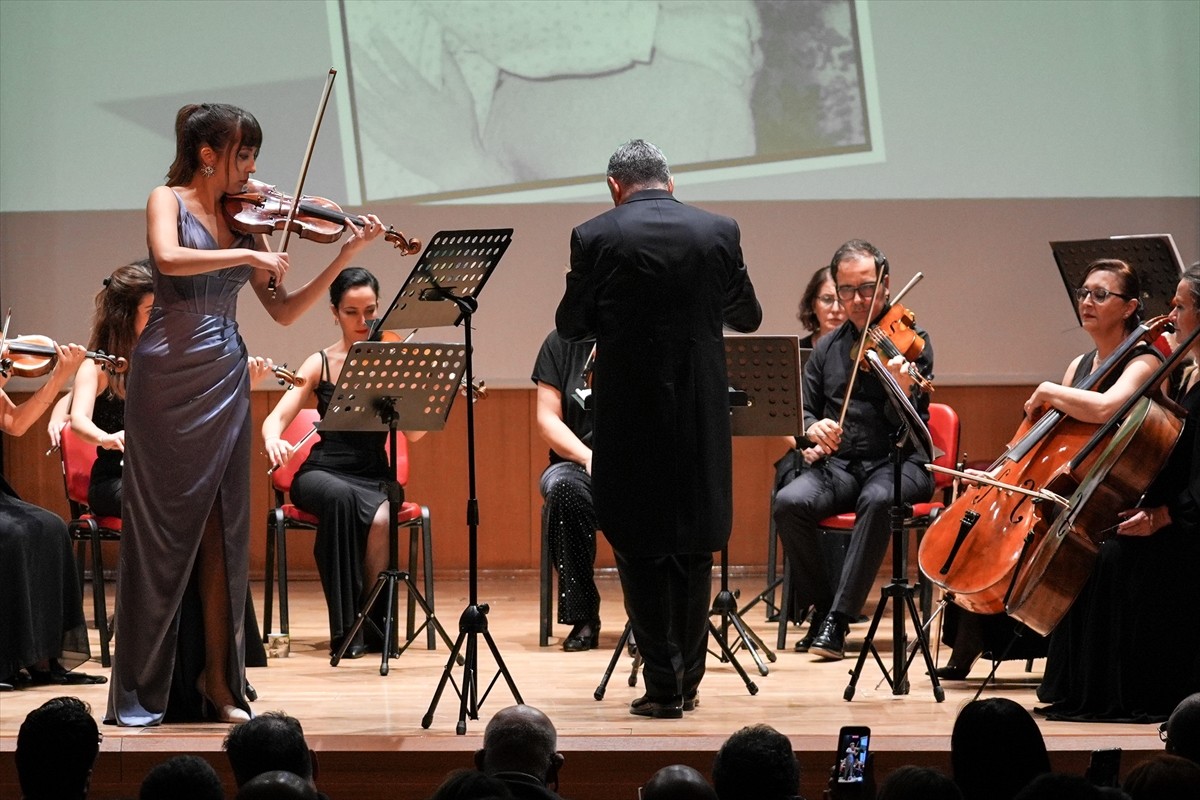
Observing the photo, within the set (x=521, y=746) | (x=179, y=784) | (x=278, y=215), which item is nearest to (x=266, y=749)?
(x=179, y=784)

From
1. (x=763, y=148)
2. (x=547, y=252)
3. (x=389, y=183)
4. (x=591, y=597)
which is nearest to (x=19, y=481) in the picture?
(x=389, y=183)

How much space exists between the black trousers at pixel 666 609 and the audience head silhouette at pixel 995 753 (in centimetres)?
145

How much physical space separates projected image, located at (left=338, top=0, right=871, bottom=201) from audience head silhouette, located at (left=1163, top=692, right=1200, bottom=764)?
4.11m

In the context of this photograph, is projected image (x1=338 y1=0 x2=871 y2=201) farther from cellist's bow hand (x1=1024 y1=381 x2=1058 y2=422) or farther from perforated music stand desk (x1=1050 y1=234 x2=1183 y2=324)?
cellist's bow hand (x1=1024 y1=381 x2=1058 y2=422)

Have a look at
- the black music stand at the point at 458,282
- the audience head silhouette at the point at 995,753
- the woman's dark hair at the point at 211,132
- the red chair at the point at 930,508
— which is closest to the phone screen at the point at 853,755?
the audience head silhouette at the point at 995,753

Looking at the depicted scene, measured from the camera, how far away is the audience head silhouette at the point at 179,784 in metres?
2.08

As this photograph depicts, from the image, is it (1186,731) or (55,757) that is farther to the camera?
(1186,731)

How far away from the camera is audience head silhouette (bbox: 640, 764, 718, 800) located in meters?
2.07

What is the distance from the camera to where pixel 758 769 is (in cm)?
218

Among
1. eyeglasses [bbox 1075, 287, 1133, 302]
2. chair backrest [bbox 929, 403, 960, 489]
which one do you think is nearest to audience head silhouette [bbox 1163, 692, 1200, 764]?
eyeglasses [bbox 1075, 287, 1133, 302]

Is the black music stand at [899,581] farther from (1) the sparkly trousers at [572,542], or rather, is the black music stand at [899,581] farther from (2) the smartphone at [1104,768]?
(2) the smartphone at [1104,768]

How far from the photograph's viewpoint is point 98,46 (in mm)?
6406

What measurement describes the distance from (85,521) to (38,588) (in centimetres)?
58

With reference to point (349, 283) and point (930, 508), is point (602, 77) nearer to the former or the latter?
point (349, 283)
